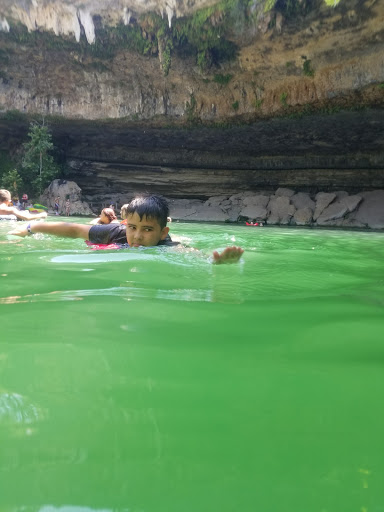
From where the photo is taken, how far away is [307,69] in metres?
10.0

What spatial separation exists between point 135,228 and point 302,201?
11.4 meters

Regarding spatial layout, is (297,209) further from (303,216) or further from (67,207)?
(67,207)

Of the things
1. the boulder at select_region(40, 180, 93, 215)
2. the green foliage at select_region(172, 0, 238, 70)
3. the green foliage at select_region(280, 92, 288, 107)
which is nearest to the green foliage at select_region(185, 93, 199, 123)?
the green foliage at select_region(172, 0, 238, 70)

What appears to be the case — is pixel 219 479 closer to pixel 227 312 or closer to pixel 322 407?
pixel 322 407

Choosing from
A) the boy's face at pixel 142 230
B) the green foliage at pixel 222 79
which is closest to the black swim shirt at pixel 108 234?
the boy's face at pixel 142 230

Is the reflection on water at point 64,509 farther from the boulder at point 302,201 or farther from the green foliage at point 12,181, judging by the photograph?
the green foliage at point 12,181

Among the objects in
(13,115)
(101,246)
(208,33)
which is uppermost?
(208,33)

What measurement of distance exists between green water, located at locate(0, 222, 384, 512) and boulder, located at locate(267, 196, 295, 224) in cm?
1201

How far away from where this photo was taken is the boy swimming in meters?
3.16

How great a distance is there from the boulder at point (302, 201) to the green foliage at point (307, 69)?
14.7ft

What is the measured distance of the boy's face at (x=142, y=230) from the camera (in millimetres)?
3199

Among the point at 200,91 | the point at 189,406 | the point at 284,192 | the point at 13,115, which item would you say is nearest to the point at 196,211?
the point at 284,192

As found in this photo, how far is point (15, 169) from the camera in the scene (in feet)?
49.0

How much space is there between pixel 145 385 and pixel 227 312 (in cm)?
62
